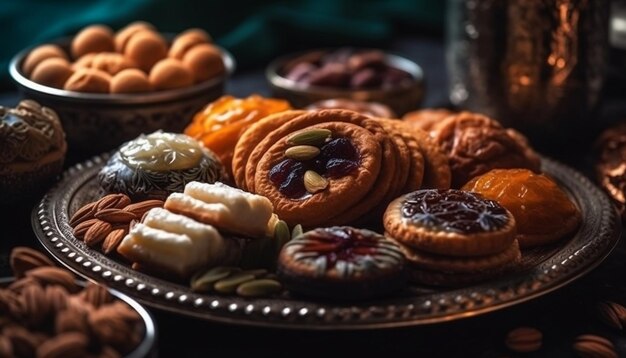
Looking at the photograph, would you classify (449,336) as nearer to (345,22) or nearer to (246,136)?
(246,136)

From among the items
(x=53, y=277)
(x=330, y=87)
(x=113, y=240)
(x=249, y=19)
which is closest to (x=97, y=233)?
(x=113, y=240)

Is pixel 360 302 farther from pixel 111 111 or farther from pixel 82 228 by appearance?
pixel 111 111

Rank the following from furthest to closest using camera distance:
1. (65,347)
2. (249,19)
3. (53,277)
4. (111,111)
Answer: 1. (249,19)
2. (111,111)
3. (53,277)
4. (65,347)

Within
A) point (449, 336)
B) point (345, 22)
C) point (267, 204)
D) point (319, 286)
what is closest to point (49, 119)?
point (267, 204)

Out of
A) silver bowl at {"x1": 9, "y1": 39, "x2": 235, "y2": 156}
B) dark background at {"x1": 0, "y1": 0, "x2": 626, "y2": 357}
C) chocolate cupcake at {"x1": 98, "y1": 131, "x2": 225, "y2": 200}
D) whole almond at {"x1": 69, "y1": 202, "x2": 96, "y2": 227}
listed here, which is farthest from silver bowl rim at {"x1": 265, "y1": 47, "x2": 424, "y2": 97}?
whole almond at {"x1": 69, "y1": 202, "x2": 96, "y2": 227}

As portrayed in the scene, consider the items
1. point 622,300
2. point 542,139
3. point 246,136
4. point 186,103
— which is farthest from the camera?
point 542,139

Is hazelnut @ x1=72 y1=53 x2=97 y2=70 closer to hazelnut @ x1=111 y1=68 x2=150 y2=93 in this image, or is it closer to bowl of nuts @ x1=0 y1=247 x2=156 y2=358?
hazelnut @ x1=111 y1=68 x2=150 y2=93

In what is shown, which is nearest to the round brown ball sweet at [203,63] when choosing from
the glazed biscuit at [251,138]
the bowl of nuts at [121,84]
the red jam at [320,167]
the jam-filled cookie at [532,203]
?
the bowl of nuts at [121,84]
